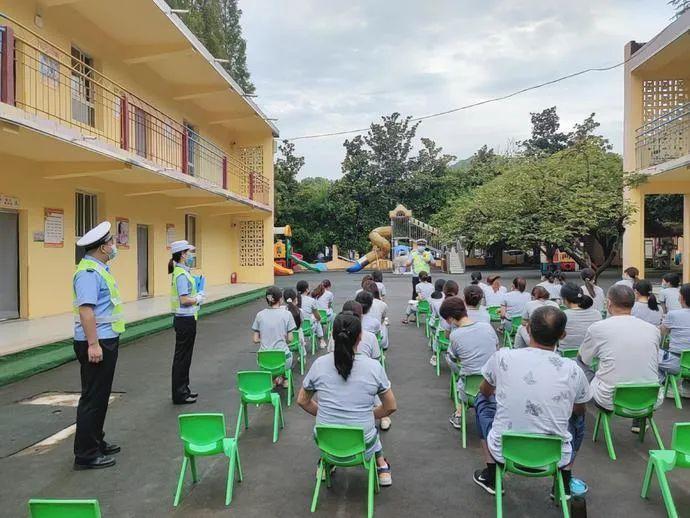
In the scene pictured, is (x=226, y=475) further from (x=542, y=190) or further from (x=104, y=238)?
(x=542, y=190)

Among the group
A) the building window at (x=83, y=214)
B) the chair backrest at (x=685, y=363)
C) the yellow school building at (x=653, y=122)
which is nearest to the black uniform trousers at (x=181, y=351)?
the chair backrest at (x=685, y=363)

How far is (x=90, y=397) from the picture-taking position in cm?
391

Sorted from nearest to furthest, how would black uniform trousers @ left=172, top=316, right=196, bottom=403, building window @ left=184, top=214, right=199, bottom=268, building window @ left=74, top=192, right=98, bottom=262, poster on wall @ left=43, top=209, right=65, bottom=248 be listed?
black uniform trousers @ left=172, top=316, right=196, bottom=403 < poster on wall @ left=43, top=209, right=65, bottom=248 < building window @ left=74, top=192, right=98, bottom=262 < building window @ left=184, top=214, right=199, bottom=268

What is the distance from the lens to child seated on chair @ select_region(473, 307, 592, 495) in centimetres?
298

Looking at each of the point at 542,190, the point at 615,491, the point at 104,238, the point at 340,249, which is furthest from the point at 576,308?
the point at 340,249

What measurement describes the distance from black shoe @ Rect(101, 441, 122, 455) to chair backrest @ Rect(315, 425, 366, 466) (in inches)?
81.4

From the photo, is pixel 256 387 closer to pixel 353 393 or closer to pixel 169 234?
pixel 353 393

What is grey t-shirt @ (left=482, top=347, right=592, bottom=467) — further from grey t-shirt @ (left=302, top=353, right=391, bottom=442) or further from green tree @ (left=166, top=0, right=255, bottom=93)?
green tree @ (left=166, top=0, right=255, bottom=93)

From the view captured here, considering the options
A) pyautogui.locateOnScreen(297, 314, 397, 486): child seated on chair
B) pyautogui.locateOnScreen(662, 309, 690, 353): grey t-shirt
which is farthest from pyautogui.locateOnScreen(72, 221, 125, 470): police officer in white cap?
pyautogui.locateOnScreen(662, 309, 690, 353): grey t-shirt

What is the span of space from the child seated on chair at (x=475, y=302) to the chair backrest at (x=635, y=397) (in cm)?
153

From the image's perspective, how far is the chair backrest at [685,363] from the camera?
505cm

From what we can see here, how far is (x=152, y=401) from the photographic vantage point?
18.6 ft

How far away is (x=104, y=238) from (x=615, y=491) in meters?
4.13

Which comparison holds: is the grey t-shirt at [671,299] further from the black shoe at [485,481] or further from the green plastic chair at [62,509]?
the green plastic chair at [62,509]
